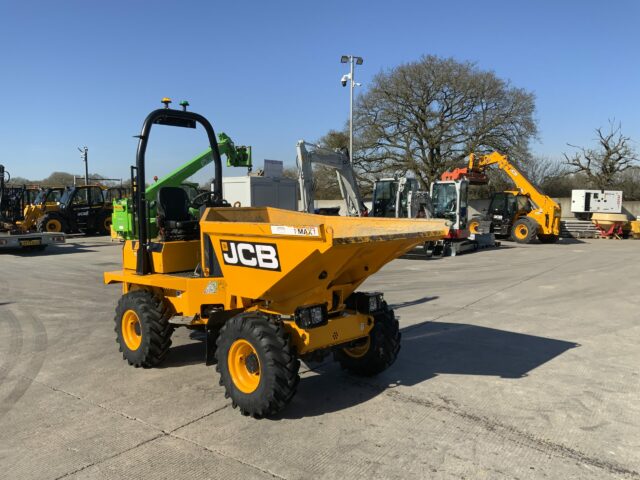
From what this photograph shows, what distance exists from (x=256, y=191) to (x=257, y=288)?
66.4 feet

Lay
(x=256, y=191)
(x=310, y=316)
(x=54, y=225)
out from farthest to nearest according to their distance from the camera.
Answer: (x=256, y=191), (x=54, y=225), (x=310, y=316)

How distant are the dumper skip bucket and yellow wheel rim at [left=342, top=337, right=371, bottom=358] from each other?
52 cm

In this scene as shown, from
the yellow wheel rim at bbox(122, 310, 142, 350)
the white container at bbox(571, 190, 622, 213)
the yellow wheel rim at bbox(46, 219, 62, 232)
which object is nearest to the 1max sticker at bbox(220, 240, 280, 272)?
the yellow wheel rim at bbox(122, 310, 142, 350)

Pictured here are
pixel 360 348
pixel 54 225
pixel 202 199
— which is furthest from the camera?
pixel 54 225

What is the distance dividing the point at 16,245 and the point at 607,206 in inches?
1134

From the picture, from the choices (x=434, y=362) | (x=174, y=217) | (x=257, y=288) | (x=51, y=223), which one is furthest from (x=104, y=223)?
(x=257, y=288)

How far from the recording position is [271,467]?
11.2ft

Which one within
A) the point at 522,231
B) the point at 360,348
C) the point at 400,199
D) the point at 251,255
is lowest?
the point at 360,348

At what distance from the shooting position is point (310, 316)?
4145mm

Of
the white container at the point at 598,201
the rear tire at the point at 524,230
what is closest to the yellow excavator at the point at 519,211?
the rear tire at the point at 524,230

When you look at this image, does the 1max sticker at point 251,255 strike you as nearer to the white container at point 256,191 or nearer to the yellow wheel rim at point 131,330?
the yellow wheel rim at point 131,330

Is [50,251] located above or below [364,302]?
below

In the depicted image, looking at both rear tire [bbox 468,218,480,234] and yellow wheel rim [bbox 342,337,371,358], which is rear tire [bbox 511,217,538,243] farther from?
yellow wheel rim [bbox 342,337,371,358]

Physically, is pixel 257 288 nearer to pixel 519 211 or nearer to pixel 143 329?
pixel 143 329
